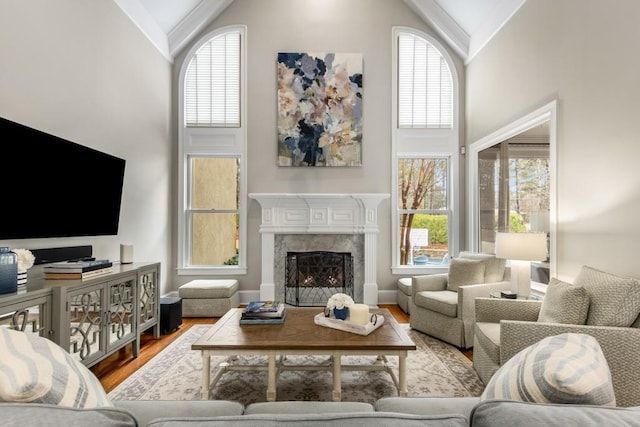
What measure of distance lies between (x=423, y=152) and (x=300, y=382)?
142 inches

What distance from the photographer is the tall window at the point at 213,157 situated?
4.82m

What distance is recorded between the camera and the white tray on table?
229 cm

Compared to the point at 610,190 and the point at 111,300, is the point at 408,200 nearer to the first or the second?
the point at 610,190

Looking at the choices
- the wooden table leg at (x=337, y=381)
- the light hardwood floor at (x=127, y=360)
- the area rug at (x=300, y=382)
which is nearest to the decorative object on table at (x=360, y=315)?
the wooden table leg at (x=337, y=381)

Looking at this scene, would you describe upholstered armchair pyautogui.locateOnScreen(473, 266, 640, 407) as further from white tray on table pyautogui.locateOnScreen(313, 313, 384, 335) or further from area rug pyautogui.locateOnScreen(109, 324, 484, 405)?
white tray on table pyautogui.locateOnScreen(313, 313, 384, 335)

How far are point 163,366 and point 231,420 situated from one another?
A: 101 inches

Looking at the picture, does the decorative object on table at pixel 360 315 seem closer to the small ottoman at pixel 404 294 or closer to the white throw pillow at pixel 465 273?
the white throw pillow at pixel 465 273

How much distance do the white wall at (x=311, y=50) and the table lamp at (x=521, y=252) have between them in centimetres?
208

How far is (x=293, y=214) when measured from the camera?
4676 millimetres

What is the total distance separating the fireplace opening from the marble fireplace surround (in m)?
0.24

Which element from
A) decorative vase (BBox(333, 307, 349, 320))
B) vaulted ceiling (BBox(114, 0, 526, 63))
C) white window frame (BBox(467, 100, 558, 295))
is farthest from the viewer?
vaulted ceiling (BBox(114, 0, 526, 63))

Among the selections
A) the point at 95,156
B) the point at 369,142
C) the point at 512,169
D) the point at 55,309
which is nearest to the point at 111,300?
the point at 55,309

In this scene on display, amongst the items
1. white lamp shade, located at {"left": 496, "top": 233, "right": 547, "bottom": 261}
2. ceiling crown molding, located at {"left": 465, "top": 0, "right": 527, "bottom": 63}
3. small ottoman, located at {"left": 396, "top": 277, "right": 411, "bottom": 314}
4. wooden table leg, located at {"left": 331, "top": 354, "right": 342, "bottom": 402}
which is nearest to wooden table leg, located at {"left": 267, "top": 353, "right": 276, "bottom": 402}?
wooden table leg, located at {"left": 331, "top": 354, "right": 342, "bottom": 402}

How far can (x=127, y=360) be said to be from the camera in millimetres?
2902
